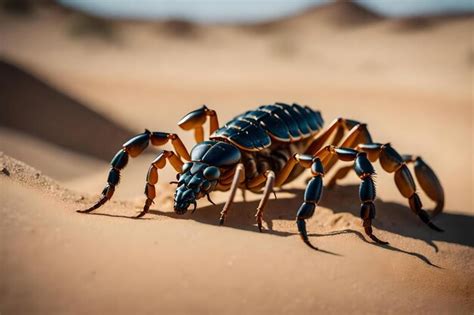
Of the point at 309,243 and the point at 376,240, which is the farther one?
the point at 376,240

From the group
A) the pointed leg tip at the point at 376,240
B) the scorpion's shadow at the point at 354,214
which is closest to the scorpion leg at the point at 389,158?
the scorpion's shadow at the point at 354,214

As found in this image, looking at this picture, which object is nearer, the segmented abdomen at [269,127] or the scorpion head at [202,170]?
the scorpion head at [202,170]

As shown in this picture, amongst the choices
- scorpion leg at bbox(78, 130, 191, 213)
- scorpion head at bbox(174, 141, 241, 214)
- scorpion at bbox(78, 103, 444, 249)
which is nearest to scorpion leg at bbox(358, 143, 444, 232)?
scorpion at bbox(78, 103, 444, 249)

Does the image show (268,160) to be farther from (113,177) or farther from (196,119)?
(113,177)

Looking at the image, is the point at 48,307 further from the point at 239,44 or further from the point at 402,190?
the point at 239,44

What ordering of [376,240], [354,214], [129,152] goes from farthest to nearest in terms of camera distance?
[354,214] → [129,152] → [376,240]

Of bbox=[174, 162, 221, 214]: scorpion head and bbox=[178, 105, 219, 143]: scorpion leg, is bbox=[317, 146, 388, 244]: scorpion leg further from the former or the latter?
bbox=[178, 105, 219, 143]: scorpion leg

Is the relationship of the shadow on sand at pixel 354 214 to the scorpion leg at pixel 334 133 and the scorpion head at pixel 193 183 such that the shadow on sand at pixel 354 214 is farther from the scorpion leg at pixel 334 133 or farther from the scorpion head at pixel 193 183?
the scorpion leg at pixel 334 133

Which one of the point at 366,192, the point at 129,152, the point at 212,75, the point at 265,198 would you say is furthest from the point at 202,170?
the point at 212,75
